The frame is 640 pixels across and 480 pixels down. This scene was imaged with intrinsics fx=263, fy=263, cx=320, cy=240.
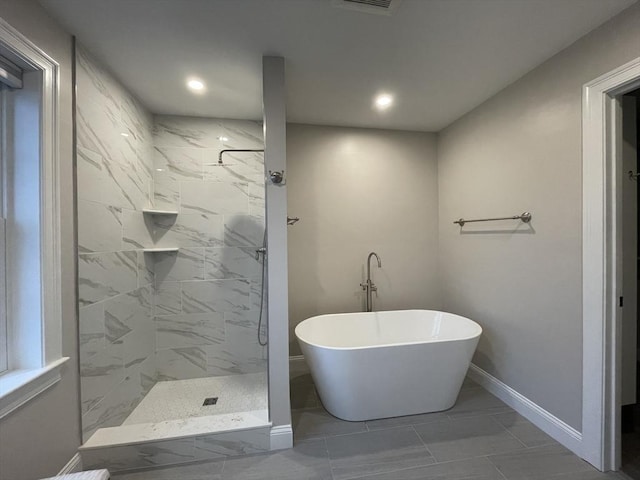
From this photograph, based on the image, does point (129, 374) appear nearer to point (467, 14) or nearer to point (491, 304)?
point (491, 304)

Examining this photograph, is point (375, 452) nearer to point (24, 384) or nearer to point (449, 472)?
point (449, 472)

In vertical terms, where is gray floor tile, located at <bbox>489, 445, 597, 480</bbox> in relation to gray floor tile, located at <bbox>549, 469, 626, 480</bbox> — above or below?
below

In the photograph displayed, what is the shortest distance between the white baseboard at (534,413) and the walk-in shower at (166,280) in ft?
6.12

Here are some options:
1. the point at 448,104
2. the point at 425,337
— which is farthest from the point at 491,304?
the point at 448,104

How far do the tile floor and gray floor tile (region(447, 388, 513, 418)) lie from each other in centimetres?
1

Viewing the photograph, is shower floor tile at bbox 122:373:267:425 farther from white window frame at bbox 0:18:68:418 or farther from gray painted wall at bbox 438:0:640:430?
gray painted wall at bbox 438:0:640:430

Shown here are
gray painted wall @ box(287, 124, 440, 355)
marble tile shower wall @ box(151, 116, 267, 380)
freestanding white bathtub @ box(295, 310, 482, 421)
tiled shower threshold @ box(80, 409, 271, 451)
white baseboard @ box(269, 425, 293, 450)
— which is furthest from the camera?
gray painted wall @ box(287, 124, 440, 355)

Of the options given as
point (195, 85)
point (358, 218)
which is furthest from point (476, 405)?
point (195, 85)

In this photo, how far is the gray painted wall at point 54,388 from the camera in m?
1.14

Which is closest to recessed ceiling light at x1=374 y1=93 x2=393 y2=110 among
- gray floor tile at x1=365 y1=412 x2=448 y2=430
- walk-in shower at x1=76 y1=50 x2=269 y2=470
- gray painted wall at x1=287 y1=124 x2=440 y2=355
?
gray painted wall at x1=287 y1=124 x2=440 y2=355

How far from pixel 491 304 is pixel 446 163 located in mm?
1497

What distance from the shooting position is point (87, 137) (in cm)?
162

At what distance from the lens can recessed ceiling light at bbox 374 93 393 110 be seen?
219 centimetres

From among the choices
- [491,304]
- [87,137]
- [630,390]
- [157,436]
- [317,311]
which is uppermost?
[87,137]
